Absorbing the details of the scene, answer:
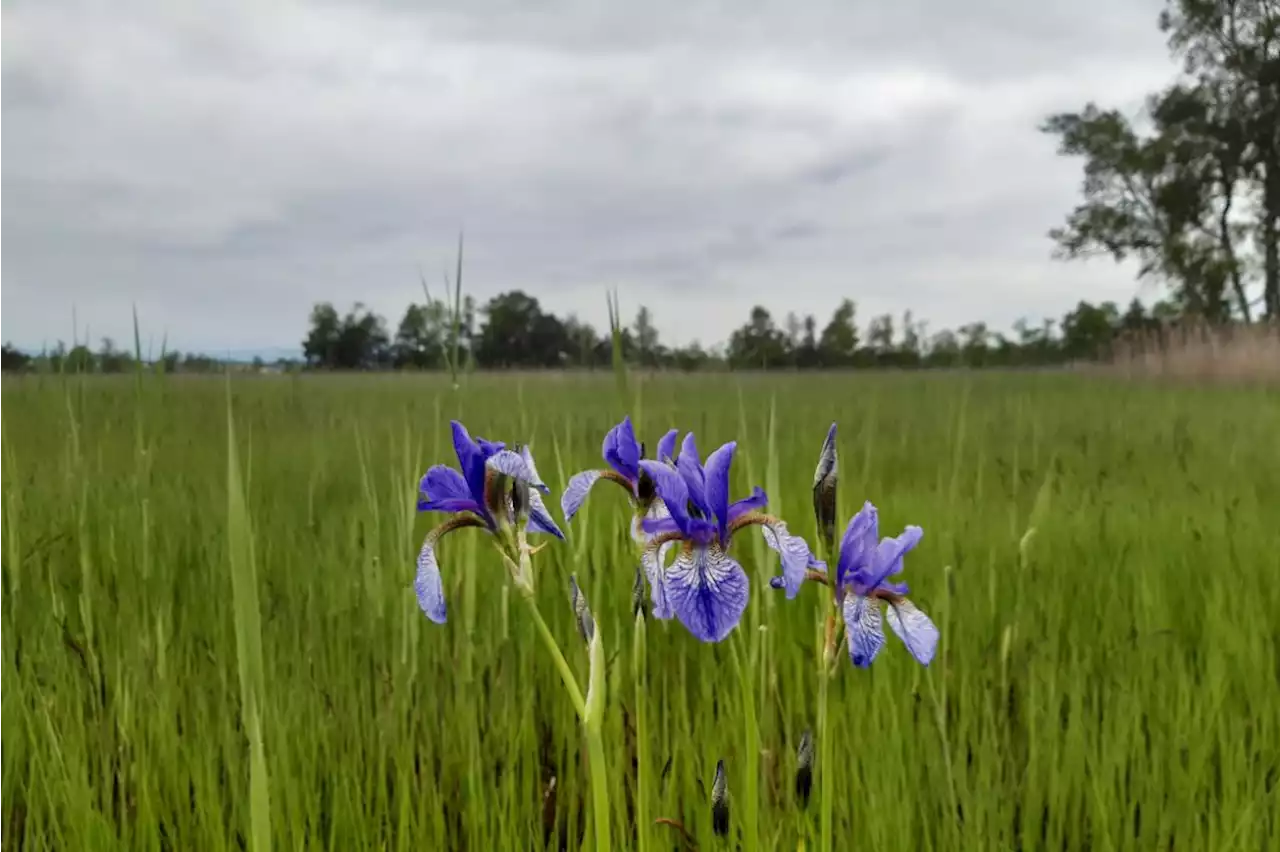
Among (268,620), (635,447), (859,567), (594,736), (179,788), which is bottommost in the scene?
(179,788)

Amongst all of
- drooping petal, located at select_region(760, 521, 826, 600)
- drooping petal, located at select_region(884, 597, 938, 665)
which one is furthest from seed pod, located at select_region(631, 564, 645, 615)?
drooping petal, located at select_region(884, 597, 938, 665)

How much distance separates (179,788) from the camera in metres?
1.41

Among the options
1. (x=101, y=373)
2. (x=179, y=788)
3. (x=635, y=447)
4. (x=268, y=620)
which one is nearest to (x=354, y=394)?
(x=101, y=373)

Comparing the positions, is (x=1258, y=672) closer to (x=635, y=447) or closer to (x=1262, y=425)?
(x=635, y=447)

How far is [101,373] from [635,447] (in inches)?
87.4

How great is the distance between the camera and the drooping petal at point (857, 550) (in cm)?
70

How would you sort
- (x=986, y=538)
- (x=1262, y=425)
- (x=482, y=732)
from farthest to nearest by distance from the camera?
(x=1262, y=425) < (x=986, y=538) < (x=482, y=732)

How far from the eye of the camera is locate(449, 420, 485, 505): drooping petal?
72 cm

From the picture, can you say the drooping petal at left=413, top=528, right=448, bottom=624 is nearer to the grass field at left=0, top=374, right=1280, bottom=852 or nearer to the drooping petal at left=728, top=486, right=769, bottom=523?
the grass field at left=0, top=374, right=1280, bottom=852

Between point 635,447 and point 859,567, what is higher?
point 635,447

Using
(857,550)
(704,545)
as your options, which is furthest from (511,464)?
(857,550)

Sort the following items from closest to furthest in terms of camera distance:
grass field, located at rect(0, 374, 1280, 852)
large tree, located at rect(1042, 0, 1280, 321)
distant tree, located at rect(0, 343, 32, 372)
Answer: grass field, located at rect(0, 374, 1280, 852) < distant tree, located at rect(0, 343, 32, 372) < large tree, located at rect(1042, 0, 1280, 321)

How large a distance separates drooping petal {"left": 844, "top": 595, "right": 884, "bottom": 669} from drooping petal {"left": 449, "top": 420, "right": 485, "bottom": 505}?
0.33 m

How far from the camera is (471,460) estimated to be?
73 centimetres
